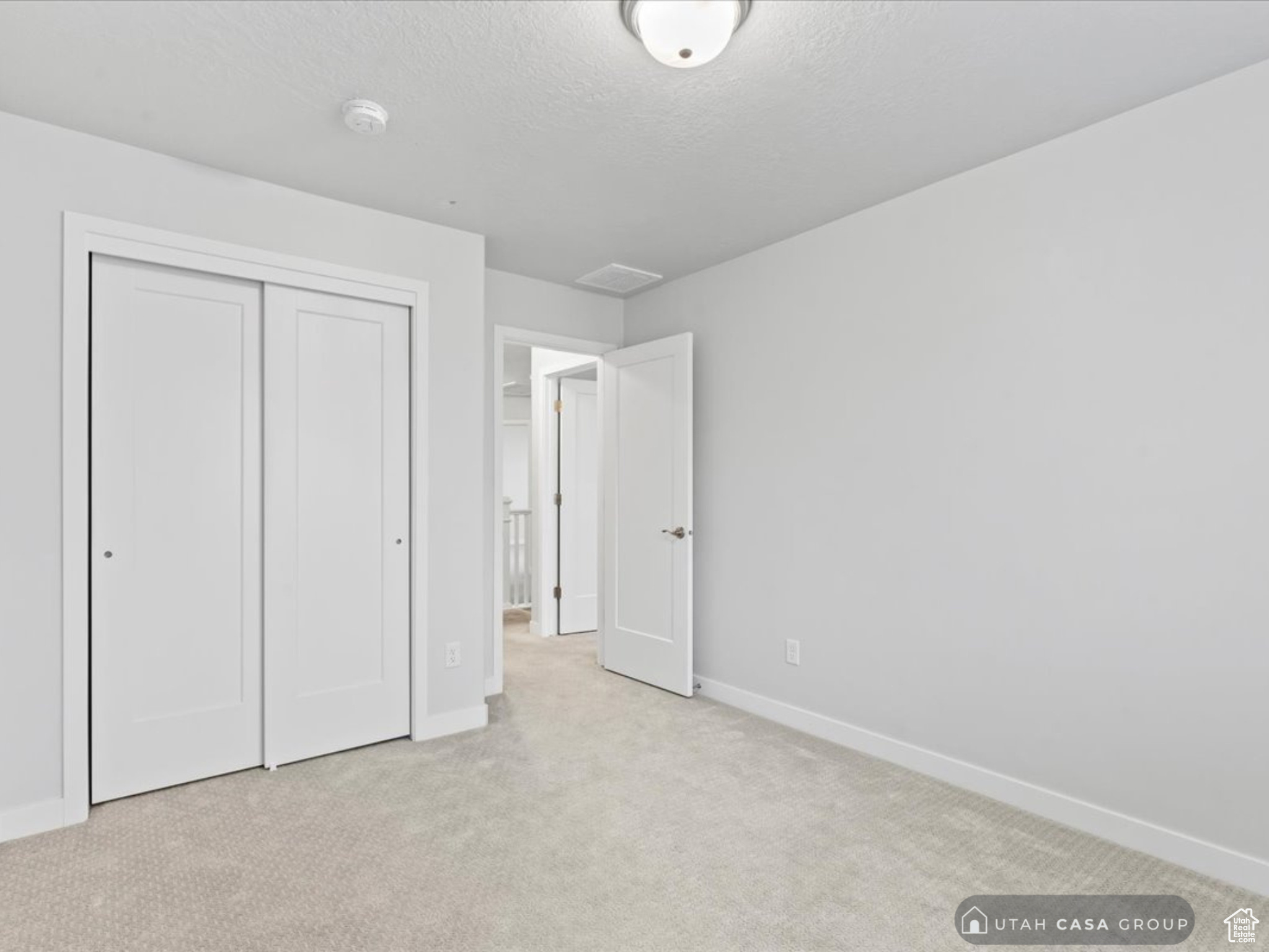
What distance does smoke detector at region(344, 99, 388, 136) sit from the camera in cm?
225

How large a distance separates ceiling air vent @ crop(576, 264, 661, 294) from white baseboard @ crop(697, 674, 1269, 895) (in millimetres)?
2490

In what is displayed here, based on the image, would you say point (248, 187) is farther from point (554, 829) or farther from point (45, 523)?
point (554, 829)

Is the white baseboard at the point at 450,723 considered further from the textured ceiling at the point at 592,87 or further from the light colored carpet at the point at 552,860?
the textured ceiling at the point at 592,87

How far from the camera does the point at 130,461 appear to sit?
2.58 m

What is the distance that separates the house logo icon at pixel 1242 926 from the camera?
6.02 ft

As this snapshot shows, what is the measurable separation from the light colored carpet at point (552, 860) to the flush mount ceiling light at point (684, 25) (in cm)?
238

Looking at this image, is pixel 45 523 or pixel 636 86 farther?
pixel 45 523

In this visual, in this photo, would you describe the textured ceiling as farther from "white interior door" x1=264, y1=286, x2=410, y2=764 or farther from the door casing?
"white interior door" x1=264, y1=286, x2=410, y2=764

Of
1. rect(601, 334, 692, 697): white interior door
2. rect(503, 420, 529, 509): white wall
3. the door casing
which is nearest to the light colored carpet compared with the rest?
the door casing

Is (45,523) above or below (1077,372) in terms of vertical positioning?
below

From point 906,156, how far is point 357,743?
3407mm

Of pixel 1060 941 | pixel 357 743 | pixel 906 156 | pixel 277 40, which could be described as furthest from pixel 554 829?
pixel 906 156

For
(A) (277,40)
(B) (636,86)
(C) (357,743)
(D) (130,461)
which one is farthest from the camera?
(C) (357,743)

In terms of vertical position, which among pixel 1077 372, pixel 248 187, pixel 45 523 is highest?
pixel 248 187
